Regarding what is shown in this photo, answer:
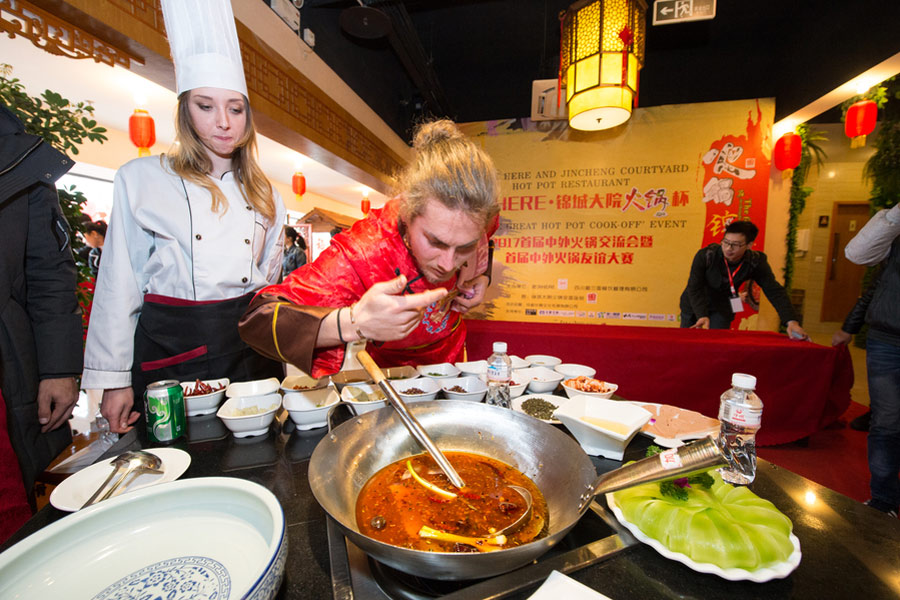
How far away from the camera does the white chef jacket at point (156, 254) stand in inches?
59.7

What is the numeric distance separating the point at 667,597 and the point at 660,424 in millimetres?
745

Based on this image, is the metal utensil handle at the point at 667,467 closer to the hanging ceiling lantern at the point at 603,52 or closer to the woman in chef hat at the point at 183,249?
the woman in chef hat at the point at 183,249

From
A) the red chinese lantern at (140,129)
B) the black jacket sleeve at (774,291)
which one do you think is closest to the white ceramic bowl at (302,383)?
the black jacket sleeve at (774,291)

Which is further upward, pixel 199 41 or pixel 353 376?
pixel 199 41

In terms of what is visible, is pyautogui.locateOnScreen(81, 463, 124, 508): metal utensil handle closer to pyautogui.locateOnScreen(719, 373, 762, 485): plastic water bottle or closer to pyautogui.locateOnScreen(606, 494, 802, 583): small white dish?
pyautogui.locateOnScreen(606, 494, 802, 583): small white dish

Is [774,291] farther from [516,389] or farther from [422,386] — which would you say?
[422,386]

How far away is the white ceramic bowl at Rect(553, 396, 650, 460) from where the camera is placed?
1.04 meters

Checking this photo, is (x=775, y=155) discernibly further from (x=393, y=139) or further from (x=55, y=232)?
(x=55, y=232)

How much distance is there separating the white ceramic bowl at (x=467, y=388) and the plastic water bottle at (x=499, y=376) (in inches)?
2.4

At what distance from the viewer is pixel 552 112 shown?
5.12m

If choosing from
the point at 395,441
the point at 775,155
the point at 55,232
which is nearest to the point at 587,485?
the point at 395,441

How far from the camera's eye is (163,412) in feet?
3.75

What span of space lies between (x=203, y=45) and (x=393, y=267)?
136 cm

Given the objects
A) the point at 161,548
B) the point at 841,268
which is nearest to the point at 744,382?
the point at 161,548
